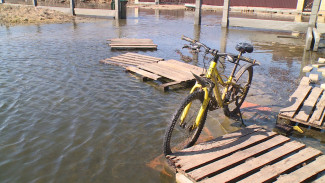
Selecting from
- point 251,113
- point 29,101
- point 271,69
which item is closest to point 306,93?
point 251,113

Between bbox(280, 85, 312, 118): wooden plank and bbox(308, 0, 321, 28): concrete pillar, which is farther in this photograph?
bbox(308, 0, 321, 28): concrete pillar

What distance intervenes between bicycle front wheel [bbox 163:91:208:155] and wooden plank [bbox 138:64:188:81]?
294cm

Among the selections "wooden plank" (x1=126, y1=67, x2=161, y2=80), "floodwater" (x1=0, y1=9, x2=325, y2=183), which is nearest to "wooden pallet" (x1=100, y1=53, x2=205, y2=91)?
"wooden plank" (x1=126, y1=67, x2=161, y2=80)

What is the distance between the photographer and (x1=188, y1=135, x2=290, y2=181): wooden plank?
351cm

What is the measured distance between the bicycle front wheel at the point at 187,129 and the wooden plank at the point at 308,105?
2272 mm

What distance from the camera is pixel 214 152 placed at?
159 inches

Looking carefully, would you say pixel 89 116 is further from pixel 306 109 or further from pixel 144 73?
pixel 306 109

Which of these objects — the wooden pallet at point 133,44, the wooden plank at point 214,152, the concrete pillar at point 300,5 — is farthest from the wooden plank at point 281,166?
the concrete pillar at point 300,5

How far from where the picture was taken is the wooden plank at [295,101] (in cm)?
548

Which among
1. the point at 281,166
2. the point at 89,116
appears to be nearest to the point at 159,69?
the point at 89,116

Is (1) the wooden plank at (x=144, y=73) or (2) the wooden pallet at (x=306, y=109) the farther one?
(1) the wooden plank at (x=144, y=73)

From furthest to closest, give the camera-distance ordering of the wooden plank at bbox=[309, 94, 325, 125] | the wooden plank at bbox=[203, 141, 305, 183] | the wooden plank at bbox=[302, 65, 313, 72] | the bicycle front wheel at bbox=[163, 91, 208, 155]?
the wooden plank at bbox=[302, 65, 313, 72] < the wooden plank at bbox=[309, 94, 325, 125] < the bicycle front wheel at bbox=[163, 91, 208, 155] < the wooden plank at bbox=[203, 141, 305, 183]

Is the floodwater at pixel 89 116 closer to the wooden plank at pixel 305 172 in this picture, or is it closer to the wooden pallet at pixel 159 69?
the wooden pallet at pixel 159 69

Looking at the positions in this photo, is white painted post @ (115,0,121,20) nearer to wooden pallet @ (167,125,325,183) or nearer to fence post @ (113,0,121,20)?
fence post @ (113,0,121,20)
